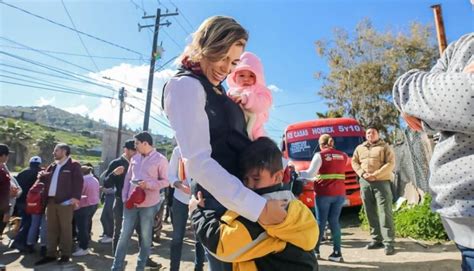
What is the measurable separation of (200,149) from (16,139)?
48.3 metres

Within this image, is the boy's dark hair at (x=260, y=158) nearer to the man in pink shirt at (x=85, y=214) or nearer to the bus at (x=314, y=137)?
the man in pink shirt at (x=85, y=214)

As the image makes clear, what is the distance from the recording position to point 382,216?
222 inches

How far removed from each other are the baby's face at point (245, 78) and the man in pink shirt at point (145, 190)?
2.90 meters

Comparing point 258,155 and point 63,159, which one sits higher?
point 63,159

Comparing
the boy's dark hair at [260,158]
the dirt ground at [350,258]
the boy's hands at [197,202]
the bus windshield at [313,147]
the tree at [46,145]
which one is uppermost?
the tree at [46,145]

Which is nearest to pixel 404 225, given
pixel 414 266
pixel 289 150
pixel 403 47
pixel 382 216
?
pixel 382 216

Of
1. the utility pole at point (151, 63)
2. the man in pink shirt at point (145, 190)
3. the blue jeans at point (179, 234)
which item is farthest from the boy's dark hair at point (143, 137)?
the utility pole at point (151, 63)

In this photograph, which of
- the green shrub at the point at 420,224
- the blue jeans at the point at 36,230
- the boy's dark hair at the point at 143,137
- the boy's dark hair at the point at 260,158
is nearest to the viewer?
the boy's dark hair at the point at 260,158

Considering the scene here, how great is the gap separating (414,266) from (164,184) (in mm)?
3566

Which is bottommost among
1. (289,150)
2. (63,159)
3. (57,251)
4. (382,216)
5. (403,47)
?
(57,251)

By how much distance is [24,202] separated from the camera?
700cm

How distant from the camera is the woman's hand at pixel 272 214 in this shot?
1.36 m

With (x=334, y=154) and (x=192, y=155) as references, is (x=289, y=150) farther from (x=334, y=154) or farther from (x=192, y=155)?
(x=192, y=155)

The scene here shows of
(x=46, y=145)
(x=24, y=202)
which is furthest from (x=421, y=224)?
(x=46, y=145)
